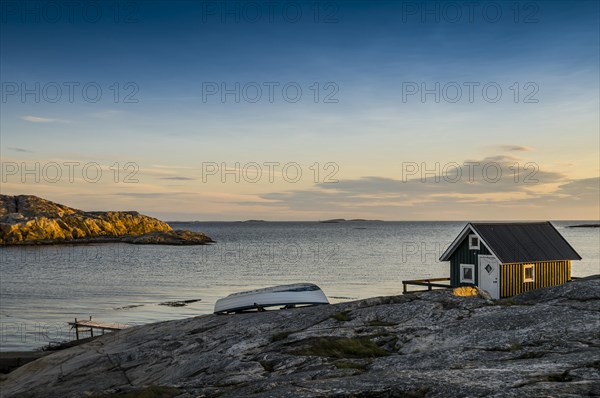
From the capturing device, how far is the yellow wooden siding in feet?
124

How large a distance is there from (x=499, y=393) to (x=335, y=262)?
115009 mm

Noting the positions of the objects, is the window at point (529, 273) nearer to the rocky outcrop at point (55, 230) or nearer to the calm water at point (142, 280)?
the calm water at point (142, 280)

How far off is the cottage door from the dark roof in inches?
29.0

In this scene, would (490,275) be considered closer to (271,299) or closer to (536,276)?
(536,276)

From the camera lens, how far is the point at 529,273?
128 ft

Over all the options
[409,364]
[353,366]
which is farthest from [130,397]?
[409,364]

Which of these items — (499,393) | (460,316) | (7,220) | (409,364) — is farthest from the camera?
(7,220)

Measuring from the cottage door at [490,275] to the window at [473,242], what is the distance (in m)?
0.83

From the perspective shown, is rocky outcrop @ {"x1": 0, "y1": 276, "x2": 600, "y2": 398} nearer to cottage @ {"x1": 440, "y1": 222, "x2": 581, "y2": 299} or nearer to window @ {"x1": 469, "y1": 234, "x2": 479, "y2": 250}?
cottage @ {"x1": 440, "y1": 222, "x2": 581, "y2": 299}

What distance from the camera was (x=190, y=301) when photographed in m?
64.8

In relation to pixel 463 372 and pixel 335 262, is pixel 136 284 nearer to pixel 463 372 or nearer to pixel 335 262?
pixel 335 262

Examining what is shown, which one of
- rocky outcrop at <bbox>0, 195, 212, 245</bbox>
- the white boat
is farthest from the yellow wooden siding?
rocky outcrop at <bbox>0, 195, 212, 245</bbox>

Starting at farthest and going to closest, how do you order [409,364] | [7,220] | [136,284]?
[7,220] < [136,284] < [409,364]

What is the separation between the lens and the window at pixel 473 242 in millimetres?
39250
